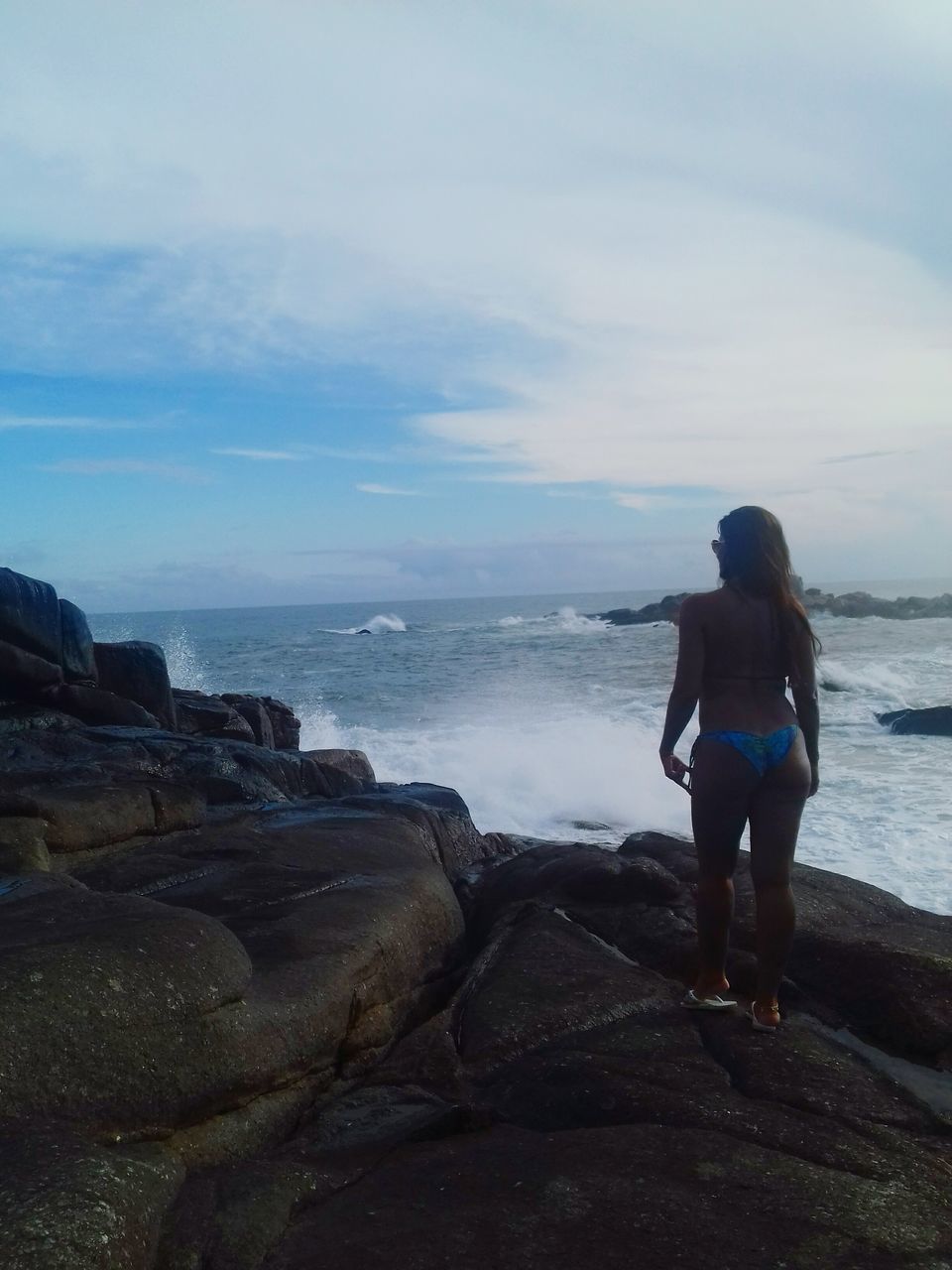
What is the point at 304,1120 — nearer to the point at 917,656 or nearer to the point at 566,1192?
the point at 566,1192

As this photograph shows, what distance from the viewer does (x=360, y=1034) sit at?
4.70m

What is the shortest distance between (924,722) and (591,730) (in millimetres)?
6542

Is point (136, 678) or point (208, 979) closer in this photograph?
point (208, 979)

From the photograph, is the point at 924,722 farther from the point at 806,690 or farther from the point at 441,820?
the point at 806,690

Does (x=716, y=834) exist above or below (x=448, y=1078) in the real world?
above

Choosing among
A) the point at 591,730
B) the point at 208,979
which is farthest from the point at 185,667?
the point at 208,979

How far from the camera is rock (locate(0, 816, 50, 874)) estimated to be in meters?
6.29

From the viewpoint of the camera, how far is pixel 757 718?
4.54m

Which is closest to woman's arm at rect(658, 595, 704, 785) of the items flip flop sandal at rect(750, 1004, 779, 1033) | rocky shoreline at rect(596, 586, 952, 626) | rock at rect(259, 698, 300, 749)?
flip flop sandal at rect(750, 1004, 779, 1033)

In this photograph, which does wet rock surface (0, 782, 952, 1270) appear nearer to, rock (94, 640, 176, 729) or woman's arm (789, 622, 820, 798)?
woman's arm (789, 622, 820, 798)

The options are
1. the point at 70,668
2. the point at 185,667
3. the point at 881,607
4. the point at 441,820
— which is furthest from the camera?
the point at 881,607

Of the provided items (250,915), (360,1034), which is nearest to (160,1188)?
(360,1034)

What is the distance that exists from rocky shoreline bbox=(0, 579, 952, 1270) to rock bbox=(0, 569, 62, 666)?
5836 millimetres

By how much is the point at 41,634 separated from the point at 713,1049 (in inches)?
402
